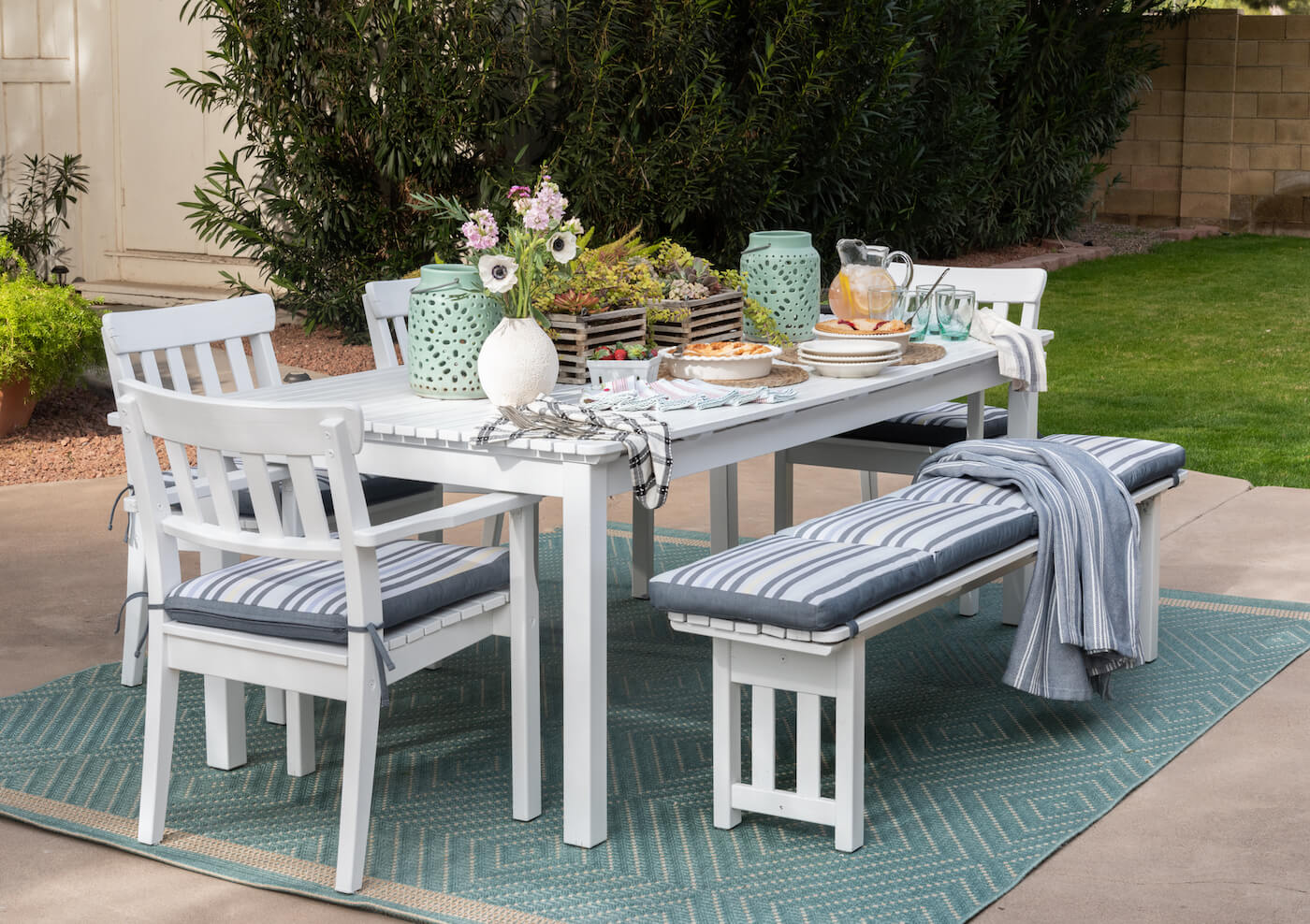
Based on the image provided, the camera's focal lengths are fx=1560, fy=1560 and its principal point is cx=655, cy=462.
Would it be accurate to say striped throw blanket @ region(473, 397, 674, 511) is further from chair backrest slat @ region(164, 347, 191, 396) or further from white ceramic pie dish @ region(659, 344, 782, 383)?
chair backrest slat @ region(164, 347, 191, 396)

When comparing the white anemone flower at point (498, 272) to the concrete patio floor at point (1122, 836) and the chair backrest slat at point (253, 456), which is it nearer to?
the chair backrest slat at point (253, 456)

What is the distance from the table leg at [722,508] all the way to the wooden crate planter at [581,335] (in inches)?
39.7

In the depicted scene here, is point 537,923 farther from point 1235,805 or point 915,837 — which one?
point 1235,805

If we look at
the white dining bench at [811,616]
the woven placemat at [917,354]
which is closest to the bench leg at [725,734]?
the white dining bench at [811,616]

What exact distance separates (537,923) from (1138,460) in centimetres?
186

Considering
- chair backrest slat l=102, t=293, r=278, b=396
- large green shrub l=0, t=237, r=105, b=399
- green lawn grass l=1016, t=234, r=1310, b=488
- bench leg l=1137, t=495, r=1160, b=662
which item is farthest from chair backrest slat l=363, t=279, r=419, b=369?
green lawn grass l=1016, t=234, r=1310, b=488

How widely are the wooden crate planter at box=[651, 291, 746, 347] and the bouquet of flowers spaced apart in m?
0.43

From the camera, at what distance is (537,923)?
243 cm

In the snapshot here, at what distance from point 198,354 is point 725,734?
1.57 meters

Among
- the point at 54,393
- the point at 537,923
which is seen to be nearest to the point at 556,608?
the point at 537,923

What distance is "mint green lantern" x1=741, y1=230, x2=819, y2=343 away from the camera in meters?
3.70

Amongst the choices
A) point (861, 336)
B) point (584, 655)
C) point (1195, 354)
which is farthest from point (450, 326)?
point (1195, 354)

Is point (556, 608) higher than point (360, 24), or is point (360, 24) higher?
point (360, 24)

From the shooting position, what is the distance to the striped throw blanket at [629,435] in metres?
2.68
